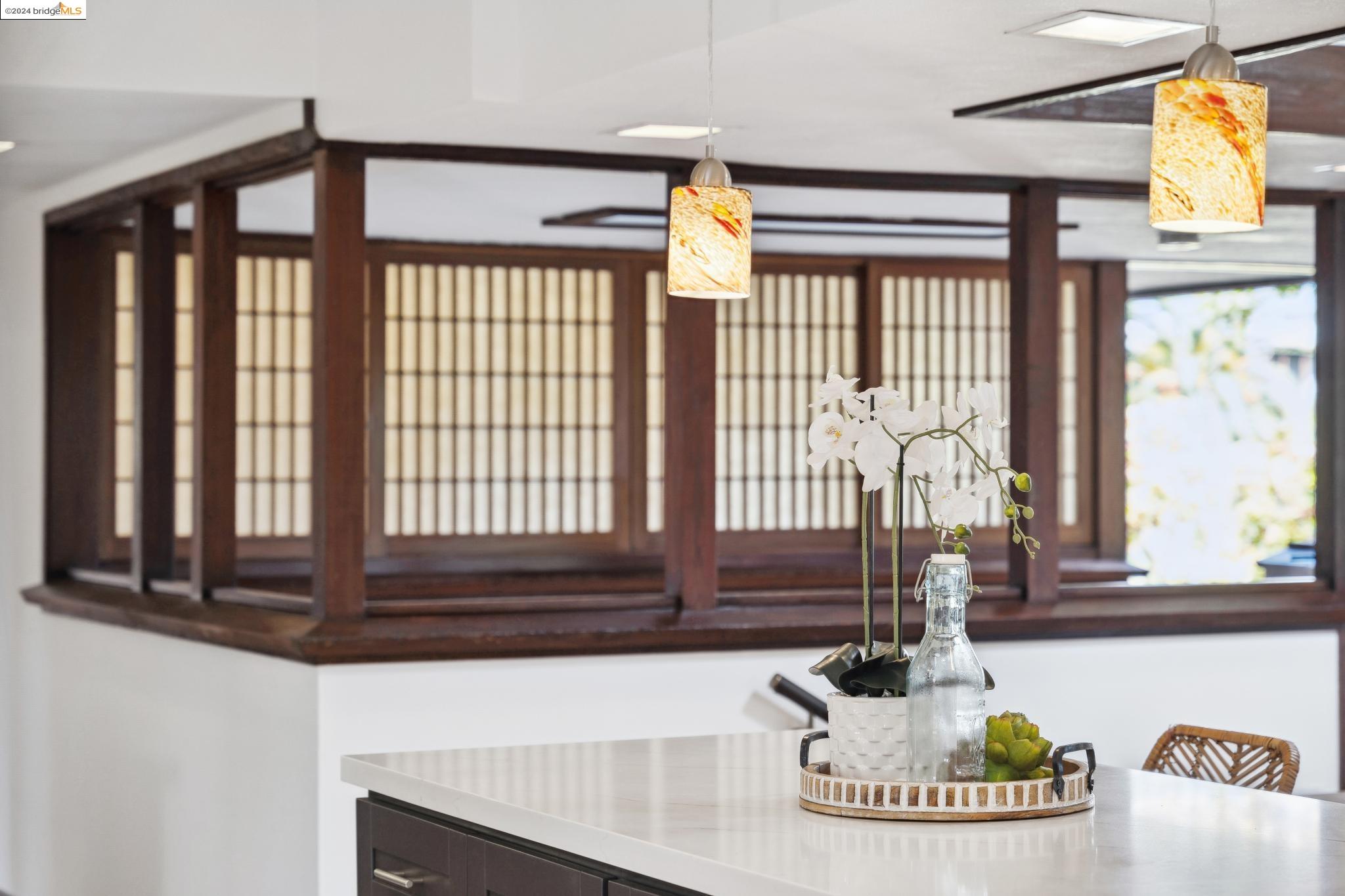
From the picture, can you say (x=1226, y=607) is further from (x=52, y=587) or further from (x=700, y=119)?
(x=52, y=587)

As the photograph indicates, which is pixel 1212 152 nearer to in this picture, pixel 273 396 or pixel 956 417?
pixel 956 417

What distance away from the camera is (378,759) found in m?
2.92

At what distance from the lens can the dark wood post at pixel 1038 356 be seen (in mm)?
5027

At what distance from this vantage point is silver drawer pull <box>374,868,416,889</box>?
2.78m

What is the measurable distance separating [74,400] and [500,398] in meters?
1.57

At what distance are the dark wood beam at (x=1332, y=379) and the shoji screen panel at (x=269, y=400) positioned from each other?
348 cm

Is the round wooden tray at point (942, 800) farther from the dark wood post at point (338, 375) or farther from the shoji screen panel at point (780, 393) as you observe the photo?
the shoji screen panel at point (780, 393)

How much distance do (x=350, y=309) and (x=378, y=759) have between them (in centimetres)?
182

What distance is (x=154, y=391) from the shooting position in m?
5.41

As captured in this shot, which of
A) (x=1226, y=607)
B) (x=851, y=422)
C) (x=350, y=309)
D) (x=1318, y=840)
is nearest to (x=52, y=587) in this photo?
(x=350, y=309)

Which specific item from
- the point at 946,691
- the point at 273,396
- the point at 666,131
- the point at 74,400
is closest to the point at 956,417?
the point at 946,691

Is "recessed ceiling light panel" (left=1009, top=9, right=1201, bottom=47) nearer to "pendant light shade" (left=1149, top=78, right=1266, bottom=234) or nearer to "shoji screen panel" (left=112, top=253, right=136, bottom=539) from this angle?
"pendant light shade" (left=1149, top=78, right=1266, bottom=234)

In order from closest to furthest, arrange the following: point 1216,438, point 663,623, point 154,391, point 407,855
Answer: point 407,855 < point 663,623 < point 154,391 < point 1216,438

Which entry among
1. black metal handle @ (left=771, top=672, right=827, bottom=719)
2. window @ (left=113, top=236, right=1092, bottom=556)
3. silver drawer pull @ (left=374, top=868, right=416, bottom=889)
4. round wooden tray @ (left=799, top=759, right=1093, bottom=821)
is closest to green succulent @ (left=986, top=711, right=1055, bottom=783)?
round wooden tray @ (left=799, top=759, right=1093, bottom=821)
